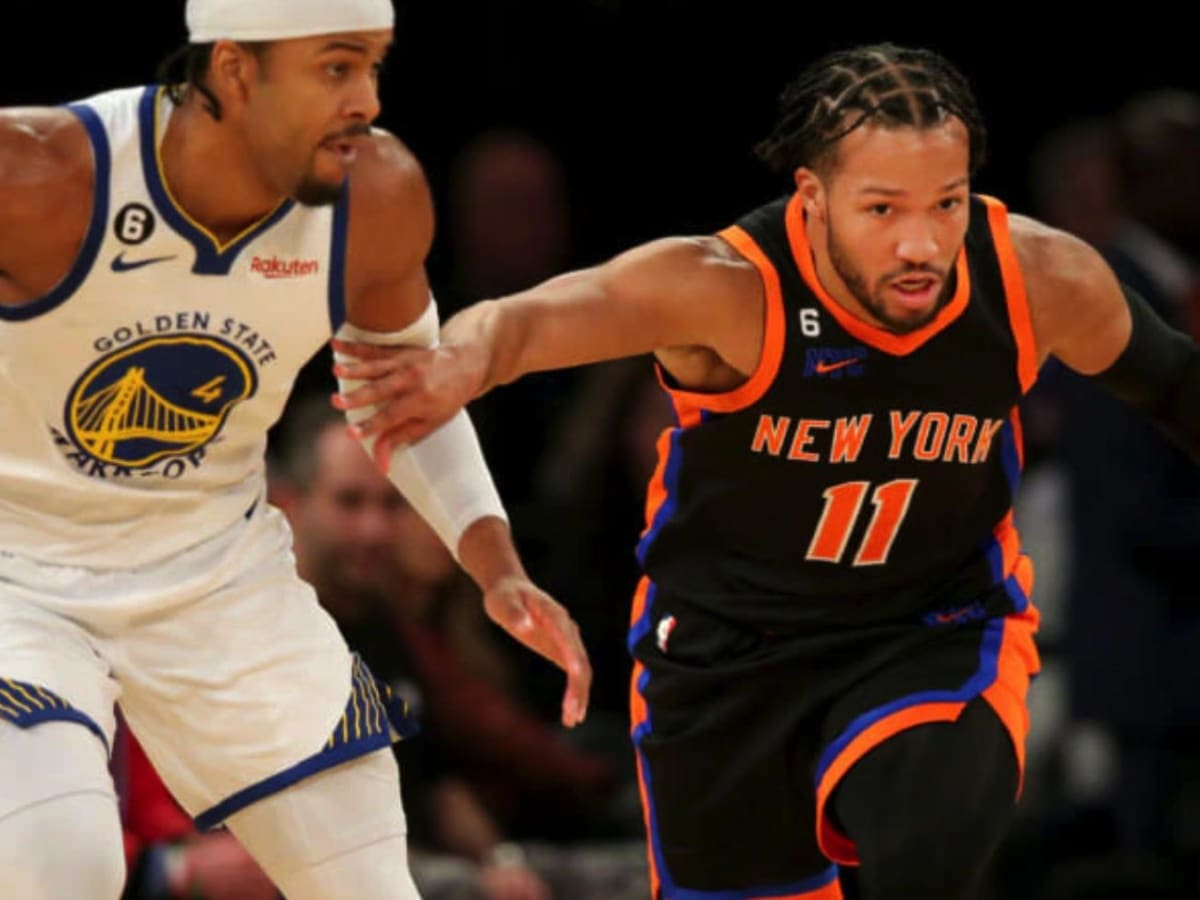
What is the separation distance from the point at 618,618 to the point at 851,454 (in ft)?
8.45

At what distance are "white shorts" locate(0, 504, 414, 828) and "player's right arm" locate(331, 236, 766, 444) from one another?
1.19ft

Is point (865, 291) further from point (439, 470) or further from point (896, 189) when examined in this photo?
point (439, 470)

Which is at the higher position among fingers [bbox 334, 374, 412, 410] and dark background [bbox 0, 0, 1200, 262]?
fingers [bbox 334, 374, 412, 410]

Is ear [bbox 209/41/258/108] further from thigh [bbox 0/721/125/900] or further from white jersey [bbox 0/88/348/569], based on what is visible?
thigh [bbox 0/721/125/900]

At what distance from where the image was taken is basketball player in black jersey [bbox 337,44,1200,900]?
427cm

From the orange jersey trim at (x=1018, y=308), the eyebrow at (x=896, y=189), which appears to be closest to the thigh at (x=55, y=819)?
the eyebrow at (x=896, y=189)

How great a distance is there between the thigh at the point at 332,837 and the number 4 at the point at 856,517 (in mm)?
857

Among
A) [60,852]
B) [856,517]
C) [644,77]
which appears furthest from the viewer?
[644,77]

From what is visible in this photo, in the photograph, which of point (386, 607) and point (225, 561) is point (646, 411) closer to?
point (386, 607)

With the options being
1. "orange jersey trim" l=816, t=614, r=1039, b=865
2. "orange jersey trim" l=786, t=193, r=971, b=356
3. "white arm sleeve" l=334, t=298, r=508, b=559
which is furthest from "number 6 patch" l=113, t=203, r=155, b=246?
"orange jersey trim" l=816, t=614, r=1039, b=865

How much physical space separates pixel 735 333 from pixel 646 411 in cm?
258

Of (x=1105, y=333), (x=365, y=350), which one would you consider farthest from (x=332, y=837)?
(x=1105, y=333)

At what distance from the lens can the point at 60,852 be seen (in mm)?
3723

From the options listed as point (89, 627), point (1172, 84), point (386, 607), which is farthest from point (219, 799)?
point (1172, 84)
